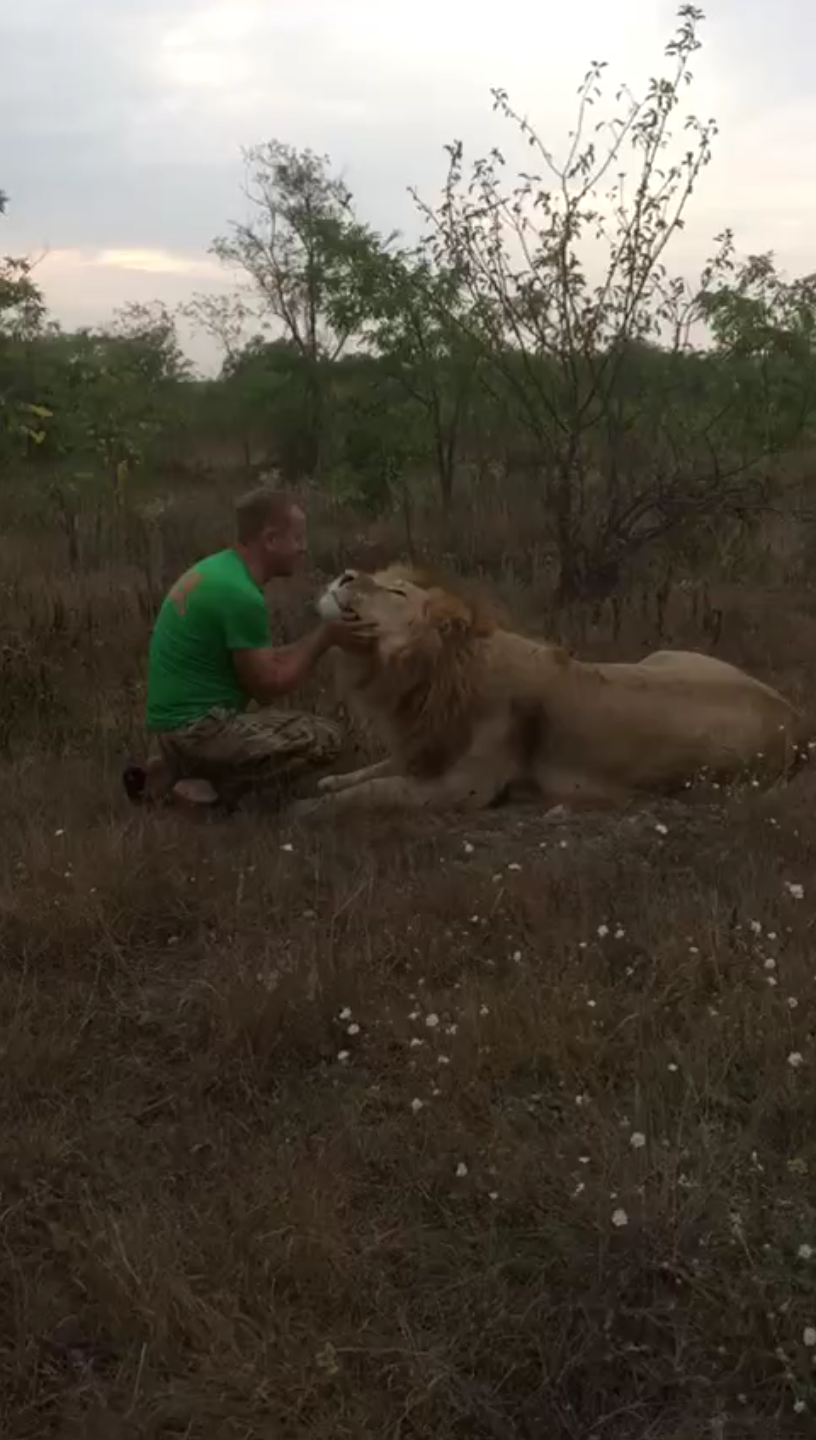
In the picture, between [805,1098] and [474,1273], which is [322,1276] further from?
[805,1098]

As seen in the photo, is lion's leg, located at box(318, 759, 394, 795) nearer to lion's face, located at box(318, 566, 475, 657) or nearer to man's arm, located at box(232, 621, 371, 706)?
man's arm, located at box(232, 621, 371, 706)

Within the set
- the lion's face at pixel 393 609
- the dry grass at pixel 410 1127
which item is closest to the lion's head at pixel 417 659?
the lion's face at pixel 393 609

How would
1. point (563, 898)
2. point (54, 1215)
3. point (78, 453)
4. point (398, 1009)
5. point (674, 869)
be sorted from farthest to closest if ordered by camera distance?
point (78, 453)
point (674, 869)
point (563, 898)
point (398, 1009)
point (54, 1215)

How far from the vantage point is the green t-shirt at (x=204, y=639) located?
561 centimetres

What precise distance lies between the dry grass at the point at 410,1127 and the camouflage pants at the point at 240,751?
45cm

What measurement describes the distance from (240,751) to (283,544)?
86 cm

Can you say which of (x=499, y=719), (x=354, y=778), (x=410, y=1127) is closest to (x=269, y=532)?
(x=354, y=778)

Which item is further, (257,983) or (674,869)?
(674,869)

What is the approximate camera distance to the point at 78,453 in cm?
1819

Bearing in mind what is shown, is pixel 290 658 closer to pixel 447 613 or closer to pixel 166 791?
pixel 447 613

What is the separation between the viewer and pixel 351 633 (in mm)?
5539

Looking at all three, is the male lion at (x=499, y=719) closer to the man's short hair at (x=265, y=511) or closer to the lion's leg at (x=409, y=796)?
the lion's leg at (x=409, y=796)

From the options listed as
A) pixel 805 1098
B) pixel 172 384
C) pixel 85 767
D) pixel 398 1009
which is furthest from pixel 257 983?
pixel 172 384

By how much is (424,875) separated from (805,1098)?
1800mm
